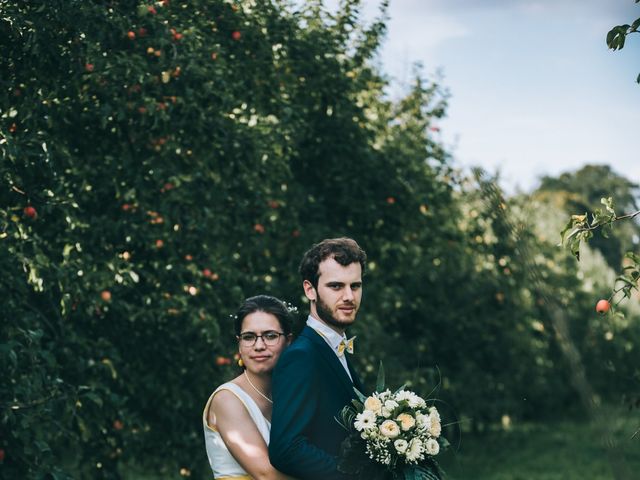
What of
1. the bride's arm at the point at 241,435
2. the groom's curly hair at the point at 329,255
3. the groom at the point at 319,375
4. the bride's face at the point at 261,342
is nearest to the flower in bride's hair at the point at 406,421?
the groom at the point at 319,375

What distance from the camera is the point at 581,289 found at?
19.0m

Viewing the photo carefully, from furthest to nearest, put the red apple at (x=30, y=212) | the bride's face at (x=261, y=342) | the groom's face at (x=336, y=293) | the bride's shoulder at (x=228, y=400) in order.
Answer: the red apple at (x=30, y=212) → the bride's face at (x=261, y=342) → the bride's shoulder at (x=228, y=400) → the groom's face at (x=336, y=293)

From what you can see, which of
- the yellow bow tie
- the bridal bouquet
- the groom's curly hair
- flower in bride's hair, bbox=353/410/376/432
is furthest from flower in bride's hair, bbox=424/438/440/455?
the groom's curly hair

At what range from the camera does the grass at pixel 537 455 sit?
13164 mm

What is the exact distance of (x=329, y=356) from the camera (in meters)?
3.07

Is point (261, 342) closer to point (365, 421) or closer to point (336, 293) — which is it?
point (336, 293)

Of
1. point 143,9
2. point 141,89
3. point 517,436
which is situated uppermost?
point 143,9

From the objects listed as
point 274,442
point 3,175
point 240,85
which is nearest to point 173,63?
point 240,85

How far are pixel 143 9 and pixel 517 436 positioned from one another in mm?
13448

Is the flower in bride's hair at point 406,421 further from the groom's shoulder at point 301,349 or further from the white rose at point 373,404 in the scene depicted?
the groom's shoulder at point 301,349

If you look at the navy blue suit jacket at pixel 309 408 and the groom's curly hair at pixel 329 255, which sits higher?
A: the groom's curly hair at pixel 329 255

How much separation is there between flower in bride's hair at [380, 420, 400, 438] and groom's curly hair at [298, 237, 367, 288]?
0.62 m

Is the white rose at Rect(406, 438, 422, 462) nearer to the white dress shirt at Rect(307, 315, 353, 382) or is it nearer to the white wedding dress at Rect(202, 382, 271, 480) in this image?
the white dress shirt at Rect(307, 315, 353, 382)

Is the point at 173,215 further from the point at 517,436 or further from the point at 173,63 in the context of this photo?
the point at 517,436
